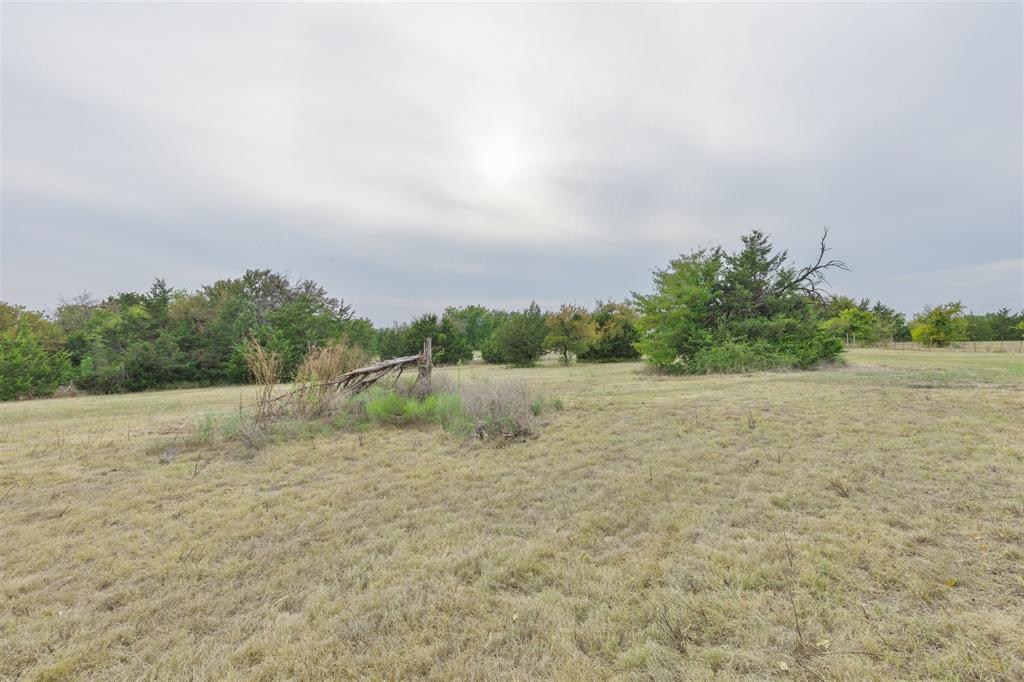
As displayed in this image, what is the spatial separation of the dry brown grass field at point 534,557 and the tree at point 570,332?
15.0m

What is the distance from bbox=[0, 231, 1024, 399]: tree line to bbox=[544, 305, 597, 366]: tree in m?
0.05

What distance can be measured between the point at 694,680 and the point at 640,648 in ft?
0.84

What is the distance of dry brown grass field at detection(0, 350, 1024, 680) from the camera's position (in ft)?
6.27

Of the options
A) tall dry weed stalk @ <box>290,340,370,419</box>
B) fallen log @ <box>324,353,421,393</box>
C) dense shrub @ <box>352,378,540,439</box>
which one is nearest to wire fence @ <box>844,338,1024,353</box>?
dense shrub @ <box>352,378,540,439</box>

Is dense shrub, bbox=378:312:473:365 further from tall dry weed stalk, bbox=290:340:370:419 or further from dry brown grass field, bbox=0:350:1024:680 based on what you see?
dry brown grass field, bbox=0:350:1024:680

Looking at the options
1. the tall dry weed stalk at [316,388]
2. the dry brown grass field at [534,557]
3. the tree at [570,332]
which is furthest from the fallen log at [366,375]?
the tree at [570,332]

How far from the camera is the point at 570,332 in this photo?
2055 centimetres

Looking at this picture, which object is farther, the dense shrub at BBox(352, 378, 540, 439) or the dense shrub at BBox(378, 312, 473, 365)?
the dense shrub at BBox(378, 312, 473, 365)

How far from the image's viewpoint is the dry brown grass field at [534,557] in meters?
1.91

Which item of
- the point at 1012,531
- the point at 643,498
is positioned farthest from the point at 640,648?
the point at 1012,531

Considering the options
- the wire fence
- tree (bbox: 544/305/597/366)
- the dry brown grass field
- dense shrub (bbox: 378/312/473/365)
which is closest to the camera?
the dry brown grass field

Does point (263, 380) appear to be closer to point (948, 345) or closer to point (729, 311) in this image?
point (729, 311)

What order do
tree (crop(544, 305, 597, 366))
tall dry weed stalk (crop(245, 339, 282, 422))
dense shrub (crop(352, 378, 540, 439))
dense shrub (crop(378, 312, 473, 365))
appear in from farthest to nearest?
dense shrub (crop(378, 312, 473, 365))
tree (crop(544, 305, 597, 366))
tall dry weed stalk (crop(245, 339, 282, 422))
dense shrub (crop(352, 378, 540, 439))

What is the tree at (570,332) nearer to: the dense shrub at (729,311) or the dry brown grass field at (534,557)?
the dense shrub at (729,311)
